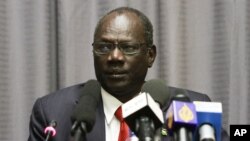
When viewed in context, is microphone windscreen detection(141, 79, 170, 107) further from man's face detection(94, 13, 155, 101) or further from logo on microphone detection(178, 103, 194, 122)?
logo on microphone detection(178, 103, 194, 122)

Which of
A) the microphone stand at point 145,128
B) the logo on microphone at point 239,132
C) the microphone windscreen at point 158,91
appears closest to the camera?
the microphone stand at point 145,128

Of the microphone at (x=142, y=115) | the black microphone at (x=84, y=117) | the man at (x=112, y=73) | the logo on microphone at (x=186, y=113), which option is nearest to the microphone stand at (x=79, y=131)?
the black microphone at (x=84, y=117)

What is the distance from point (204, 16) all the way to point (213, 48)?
0.15 m

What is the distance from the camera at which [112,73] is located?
165 cm

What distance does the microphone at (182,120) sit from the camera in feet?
3.07

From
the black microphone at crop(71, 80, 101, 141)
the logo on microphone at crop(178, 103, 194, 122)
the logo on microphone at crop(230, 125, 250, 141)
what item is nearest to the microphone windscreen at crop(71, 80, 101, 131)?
the black microphone at crop(71, 80, 101, 141)

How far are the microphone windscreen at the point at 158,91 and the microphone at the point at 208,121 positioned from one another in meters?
0.31

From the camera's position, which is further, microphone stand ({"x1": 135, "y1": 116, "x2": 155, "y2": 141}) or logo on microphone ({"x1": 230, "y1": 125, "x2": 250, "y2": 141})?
logo on microphone ({"x1": 230, "y1": 125, "x2": 250, "y2": 141})

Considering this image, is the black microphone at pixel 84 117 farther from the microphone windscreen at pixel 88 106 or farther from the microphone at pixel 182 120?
the microphone at pixel 182 120

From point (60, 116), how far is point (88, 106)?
1.67 ft

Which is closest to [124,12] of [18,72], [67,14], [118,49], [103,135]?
[118,49]

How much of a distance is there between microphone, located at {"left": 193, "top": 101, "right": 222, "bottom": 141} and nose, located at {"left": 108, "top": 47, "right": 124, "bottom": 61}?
2.14 ft

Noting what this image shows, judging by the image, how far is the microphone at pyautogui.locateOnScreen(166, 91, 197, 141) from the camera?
0.93 metres

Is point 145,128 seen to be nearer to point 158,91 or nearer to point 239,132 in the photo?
point 158,91
